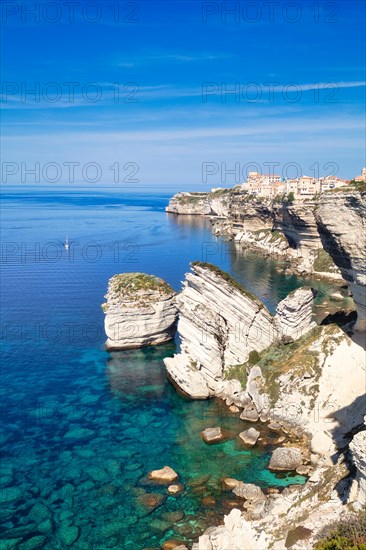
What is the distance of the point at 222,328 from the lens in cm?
4078

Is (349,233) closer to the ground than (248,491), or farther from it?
farther from it

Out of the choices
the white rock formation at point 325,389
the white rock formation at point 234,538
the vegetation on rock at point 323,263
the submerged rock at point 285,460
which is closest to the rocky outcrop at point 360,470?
the white rock formation at point 234,538

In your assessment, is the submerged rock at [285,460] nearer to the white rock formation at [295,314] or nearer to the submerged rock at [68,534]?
the submerged rock at [68,534]

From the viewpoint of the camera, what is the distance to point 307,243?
93.8 metres

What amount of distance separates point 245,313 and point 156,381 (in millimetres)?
10441

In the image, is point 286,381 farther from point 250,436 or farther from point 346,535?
point 346,535

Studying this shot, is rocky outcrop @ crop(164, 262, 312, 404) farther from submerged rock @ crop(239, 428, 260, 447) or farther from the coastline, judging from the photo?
submerged rock @ crop(239, 428, 260, 447)

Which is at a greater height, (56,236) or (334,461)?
(56,236)

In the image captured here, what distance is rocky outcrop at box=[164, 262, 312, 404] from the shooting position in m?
39.6

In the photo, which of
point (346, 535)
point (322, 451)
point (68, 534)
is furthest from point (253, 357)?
point (346, 535)

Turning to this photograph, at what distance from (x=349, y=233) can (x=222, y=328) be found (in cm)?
1357

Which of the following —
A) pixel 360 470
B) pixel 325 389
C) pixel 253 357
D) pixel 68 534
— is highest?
pixel 360 470

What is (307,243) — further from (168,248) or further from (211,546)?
(211,546)

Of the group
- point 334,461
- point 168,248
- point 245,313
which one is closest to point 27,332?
point 245,313
